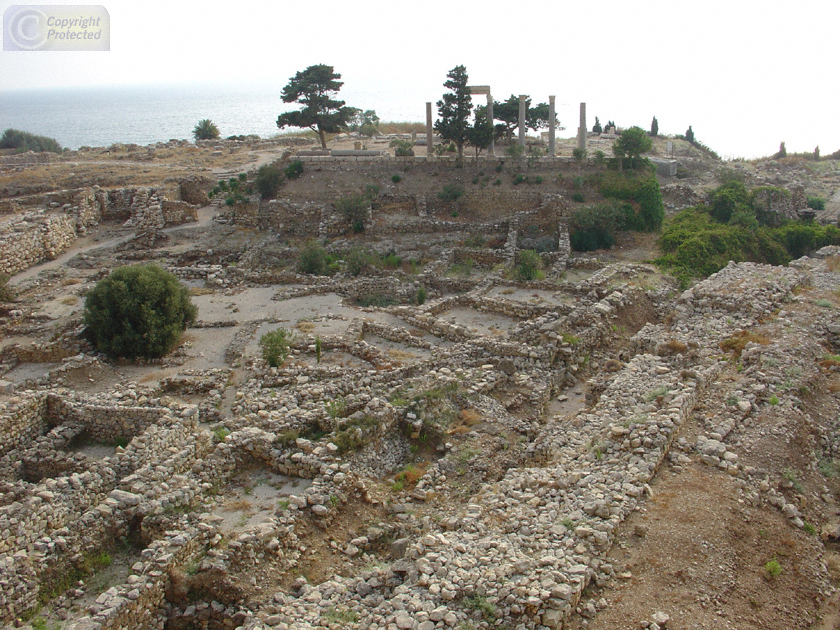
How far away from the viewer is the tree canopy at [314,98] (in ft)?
108

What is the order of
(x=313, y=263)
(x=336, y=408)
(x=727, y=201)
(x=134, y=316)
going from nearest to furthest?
(x=336, y=408) → (x=134, y=316) → (x=313, y=263) → (x=727, y=201)

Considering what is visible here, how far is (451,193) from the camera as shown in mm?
29328

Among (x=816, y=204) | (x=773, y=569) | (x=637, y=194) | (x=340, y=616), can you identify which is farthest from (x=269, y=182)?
(x=773, y=569)

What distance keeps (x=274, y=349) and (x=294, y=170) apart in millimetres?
17944

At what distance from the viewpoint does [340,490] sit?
1046cm

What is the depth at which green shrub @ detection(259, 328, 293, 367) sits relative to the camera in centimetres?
1533

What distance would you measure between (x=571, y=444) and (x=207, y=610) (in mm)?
6621

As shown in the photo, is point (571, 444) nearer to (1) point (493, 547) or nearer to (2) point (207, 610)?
(1) point (493, 547)

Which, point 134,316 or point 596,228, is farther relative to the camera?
point 596,228

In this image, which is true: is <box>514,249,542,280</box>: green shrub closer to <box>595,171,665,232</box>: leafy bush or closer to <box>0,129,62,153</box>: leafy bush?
<box>595,171,665,232</box>: leafy bush

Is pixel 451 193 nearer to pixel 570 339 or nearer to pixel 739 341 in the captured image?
pixel 570 339

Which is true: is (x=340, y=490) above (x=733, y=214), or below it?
below

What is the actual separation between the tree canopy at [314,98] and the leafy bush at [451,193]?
8156mm

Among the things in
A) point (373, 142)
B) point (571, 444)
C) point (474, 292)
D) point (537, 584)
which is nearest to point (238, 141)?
point (373, 142)
